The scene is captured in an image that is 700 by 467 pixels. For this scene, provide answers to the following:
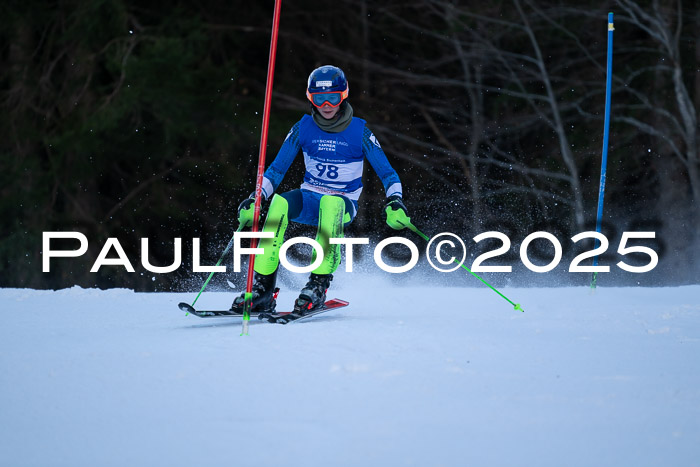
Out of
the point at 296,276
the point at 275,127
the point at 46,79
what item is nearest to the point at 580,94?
the point at 275,127

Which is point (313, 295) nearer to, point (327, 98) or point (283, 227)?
point (283, 227)

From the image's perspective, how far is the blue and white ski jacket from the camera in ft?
17.2

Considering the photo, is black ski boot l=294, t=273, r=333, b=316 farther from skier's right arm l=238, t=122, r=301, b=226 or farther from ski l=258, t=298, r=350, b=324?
skier's right arm l=238, t=122, r=301, b=226

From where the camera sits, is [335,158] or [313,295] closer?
[313,295]

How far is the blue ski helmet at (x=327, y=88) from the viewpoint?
5.06 metres

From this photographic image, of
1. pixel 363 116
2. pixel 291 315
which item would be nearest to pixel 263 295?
pixel 291 315

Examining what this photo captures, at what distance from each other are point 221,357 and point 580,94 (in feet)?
34.1

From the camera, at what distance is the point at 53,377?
354cm

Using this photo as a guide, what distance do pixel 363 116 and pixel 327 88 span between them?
349 inches

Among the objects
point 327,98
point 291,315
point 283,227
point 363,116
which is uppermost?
point 363,116

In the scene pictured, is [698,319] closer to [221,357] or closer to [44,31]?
[221,357]

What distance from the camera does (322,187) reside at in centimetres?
533

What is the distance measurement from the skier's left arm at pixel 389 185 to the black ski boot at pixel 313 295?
51cm

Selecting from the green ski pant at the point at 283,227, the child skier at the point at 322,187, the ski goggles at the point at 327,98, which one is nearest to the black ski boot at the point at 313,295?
the child skier at the point at 322,187
